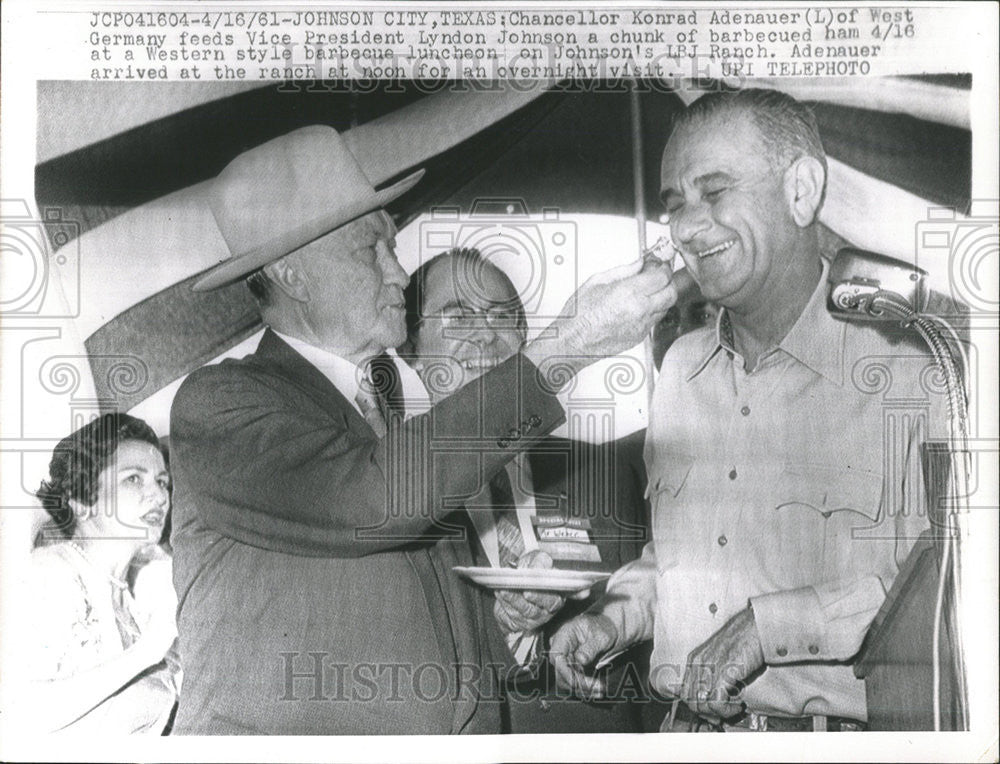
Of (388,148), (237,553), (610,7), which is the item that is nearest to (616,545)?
(237,553)

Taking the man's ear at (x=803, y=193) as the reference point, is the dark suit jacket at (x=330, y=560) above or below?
below

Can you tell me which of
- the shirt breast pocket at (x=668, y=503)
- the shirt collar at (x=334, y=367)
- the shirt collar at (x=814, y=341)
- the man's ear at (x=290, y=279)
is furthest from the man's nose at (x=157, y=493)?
the shirt collar at (x=814, y=341)

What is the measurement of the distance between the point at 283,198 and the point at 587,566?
4.40ft

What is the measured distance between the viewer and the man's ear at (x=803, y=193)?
317cm

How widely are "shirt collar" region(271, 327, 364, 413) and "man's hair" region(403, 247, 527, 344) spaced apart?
7.2 inches

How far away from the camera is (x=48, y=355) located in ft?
10.5

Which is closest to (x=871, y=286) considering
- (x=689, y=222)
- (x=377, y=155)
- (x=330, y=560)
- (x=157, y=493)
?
(x=689, y=222)

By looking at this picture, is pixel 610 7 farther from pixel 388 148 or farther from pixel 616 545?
pixel 616 545

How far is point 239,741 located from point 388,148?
5.64 ft

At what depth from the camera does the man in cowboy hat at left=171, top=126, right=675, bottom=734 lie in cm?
309

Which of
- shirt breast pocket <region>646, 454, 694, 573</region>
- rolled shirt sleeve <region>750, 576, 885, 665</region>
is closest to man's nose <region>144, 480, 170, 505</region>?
shirt breast pocket <region>646, 454, 694, 573</region>

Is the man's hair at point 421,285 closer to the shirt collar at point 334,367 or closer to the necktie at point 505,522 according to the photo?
the shirt collar at point 334,367

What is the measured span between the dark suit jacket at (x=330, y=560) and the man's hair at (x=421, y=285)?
240 millimetres

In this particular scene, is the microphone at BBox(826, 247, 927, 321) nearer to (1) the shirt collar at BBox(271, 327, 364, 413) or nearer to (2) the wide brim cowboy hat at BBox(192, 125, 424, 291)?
(2) the wide brim cowboy hat at BBox(192, 125, 424, 291)
